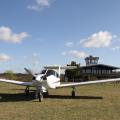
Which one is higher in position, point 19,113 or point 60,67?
point 60,67

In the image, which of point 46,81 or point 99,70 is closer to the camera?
point 46,81

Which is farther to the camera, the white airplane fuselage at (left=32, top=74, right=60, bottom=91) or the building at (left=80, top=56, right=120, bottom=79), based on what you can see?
the building at (left=80, top=56, right=120, bottom=79)

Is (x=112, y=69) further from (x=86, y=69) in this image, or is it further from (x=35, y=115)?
(x=35, y=115)

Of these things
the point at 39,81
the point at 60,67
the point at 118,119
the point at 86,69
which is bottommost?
the point at 118,119

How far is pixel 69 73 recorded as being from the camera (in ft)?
262

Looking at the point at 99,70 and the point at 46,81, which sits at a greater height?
the point at 99,70

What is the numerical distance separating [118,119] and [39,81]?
26.1 feet

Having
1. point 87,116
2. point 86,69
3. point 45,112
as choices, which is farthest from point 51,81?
point 86,69

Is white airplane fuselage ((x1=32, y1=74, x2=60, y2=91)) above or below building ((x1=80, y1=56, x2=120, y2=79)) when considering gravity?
below

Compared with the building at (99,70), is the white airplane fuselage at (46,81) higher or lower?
lower

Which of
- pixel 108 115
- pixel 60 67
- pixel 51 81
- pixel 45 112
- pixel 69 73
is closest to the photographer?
pixel 108 115

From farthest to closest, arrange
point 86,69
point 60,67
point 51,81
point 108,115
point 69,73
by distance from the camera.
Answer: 1. point 86,69
2. point 69,73
3. point 60,67
4. point 51,81
5. point 108,115

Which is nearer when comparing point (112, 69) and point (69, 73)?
point (69, 73)

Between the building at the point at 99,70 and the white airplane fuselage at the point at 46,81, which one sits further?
the building at the point at 99,70
